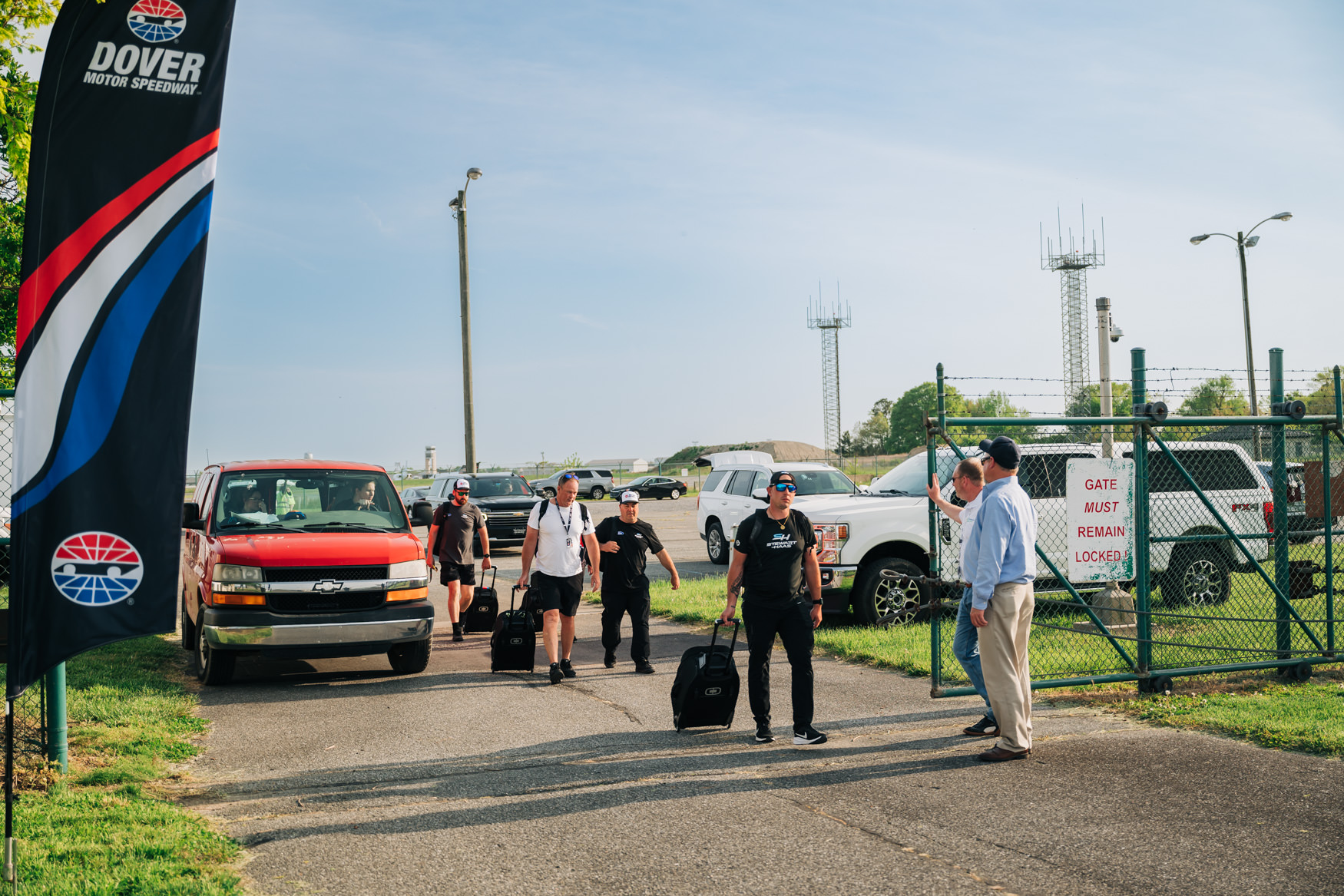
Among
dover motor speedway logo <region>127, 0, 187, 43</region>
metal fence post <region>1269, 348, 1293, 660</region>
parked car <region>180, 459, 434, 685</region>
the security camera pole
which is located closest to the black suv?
the security camera pole

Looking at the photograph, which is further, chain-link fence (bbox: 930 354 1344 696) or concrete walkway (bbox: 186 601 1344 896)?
chain-link fence (bbox: 930 354 1344 696)

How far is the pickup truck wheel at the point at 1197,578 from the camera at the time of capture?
36.9 ft

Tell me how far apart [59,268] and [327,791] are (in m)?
3.19

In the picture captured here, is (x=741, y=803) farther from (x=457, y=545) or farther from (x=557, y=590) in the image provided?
(x=457, y=545)

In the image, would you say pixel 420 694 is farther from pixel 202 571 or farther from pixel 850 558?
pixel 850 558

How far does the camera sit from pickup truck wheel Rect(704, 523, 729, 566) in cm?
1895

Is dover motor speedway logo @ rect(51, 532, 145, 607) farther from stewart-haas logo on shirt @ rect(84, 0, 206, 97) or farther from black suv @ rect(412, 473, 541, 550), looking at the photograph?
black suv @ rect(412, 473, 541, 550)

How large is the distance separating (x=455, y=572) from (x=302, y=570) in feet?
9.82

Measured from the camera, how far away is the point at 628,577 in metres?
9.62

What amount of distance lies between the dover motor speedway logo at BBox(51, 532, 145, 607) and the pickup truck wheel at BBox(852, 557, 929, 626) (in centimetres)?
838

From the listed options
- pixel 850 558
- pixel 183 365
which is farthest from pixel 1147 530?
pixel 183 365

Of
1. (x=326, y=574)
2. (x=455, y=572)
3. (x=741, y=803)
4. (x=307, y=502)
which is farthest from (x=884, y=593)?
(x=741, y=803)

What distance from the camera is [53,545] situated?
454 centimetres

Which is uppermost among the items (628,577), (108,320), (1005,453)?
(108,320)
